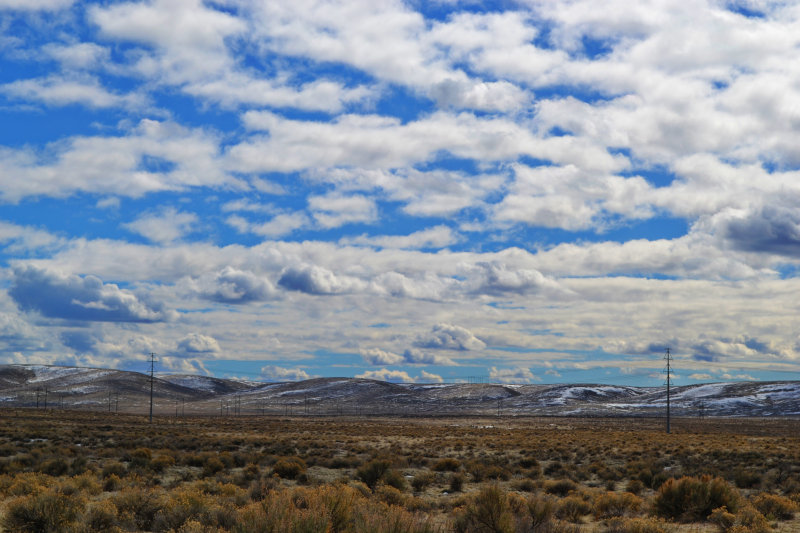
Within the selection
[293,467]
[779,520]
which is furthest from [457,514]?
[293,467]

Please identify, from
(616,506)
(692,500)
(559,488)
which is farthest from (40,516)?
(559,488)

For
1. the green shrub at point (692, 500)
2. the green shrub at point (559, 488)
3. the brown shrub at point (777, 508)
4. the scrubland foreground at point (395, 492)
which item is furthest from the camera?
the green shrub at point (559, 488)

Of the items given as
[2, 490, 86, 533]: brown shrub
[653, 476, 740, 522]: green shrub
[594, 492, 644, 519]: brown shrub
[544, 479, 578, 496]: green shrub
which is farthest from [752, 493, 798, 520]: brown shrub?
[2, 490, 86, 533]: brown shrub

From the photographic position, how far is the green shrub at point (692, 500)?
1436 centimetres

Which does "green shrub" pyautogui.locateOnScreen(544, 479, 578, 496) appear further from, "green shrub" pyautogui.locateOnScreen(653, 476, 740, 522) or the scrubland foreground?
"green shrub" pyautogui.locateOnScreen(653, 476, 740, 522)

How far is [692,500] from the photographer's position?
14617mm

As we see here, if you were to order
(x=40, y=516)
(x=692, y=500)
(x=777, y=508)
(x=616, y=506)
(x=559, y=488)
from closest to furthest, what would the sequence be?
(x=40, y=516) → (x=692, y=500) → (x=777, y=508) → (x=616, y=506) → (x=559, y=488)

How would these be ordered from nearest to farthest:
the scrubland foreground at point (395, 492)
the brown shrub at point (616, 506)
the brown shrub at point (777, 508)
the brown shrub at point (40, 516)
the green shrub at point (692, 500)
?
the scrubland foreground at point (395, 492), the brown shrub at point (40, 516), the green shrub at point (692, 500), the brown shrub at point (777, 508), the brown shrub at point (616, 506)

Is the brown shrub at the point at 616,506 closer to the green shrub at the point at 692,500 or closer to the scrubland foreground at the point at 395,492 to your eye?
the scrubland foreground at the point at 395,492

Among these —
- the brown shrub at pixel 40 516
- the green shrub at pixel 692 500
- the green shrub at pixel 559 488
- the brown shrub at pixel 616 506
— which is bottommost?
the green shrub at pixel 559 488

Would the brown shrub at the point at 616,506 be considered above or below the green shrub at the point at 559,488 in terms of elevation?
above

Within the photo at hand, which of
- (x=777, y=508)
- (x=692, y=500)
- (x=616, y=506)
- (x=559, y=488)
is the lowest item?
(x=559, y=488)

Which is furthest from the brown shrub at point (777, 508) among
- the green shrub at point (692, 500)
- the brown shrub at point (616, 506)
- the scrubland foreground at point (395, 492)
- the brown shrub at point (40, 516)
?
the brown shrub at point (40, 516)

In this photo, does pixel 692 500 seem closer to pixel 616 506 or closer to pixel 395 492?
pixel 616 506
